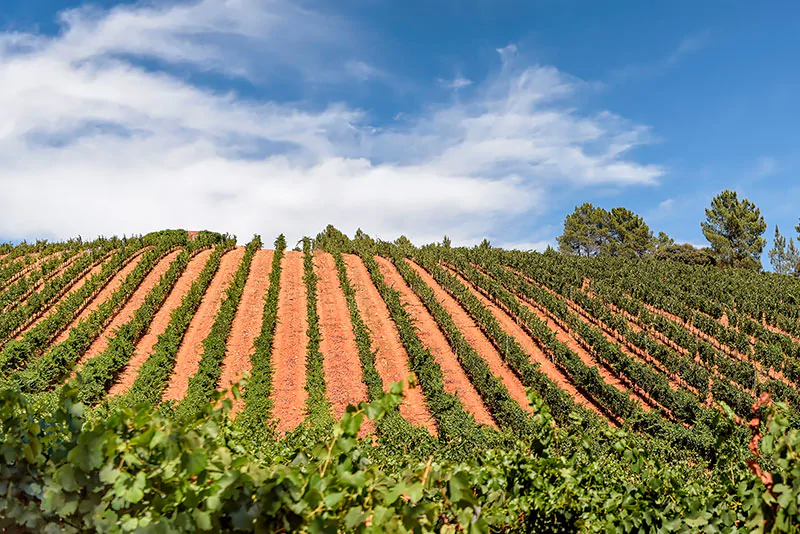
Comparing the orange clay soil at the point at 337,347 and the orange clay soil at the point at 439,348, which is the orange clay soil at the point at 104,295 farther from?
the orange clay soil at the point at 439,348

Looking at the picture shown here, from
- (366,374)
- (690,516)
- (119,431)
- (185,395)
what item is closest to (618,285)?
(366,374)

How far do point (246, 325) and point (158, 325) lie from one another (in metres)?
A: 3.80

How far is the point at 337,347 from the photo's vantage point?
22.1m

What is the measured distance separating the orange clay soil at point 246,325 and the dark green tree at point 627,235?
44.2 m

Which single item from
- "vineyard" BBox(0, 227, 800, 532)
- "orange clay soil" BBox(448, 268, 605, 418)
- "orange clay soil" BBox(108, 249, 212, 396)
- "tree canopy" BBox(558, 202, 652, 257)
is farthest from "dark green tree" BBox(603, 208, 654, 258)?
"orange clay soil" BBox(108, 249, 212, 396)

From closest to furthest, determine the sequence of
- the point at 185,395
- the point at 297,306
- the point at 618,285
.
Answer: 1. the point at 185,395
2. the point at 297,306
3. the point at 618,285

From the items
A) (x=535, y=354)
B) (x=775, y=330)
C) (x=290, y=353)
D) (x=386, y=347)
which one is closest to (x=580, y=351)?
(x=535, y=354)

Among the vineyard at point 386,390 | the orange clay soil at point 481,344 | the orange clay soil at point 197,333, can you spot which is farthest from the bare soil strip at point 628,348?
the orange clay soil at point 197,333

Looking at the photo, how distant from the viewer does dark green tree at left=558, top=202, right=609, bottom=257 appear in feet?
204

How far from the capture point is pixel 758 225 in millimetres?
48188

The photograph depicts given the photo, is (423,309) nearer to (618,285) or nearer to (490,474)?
(618,285)

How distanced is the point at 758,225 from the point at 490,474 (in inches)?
2228

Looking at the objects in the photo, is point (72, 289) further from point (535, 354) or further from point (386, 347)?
point (535, 354)

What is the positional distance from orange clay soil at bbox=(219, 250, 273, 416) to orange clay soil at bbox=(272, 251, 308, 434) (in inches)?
39.2
